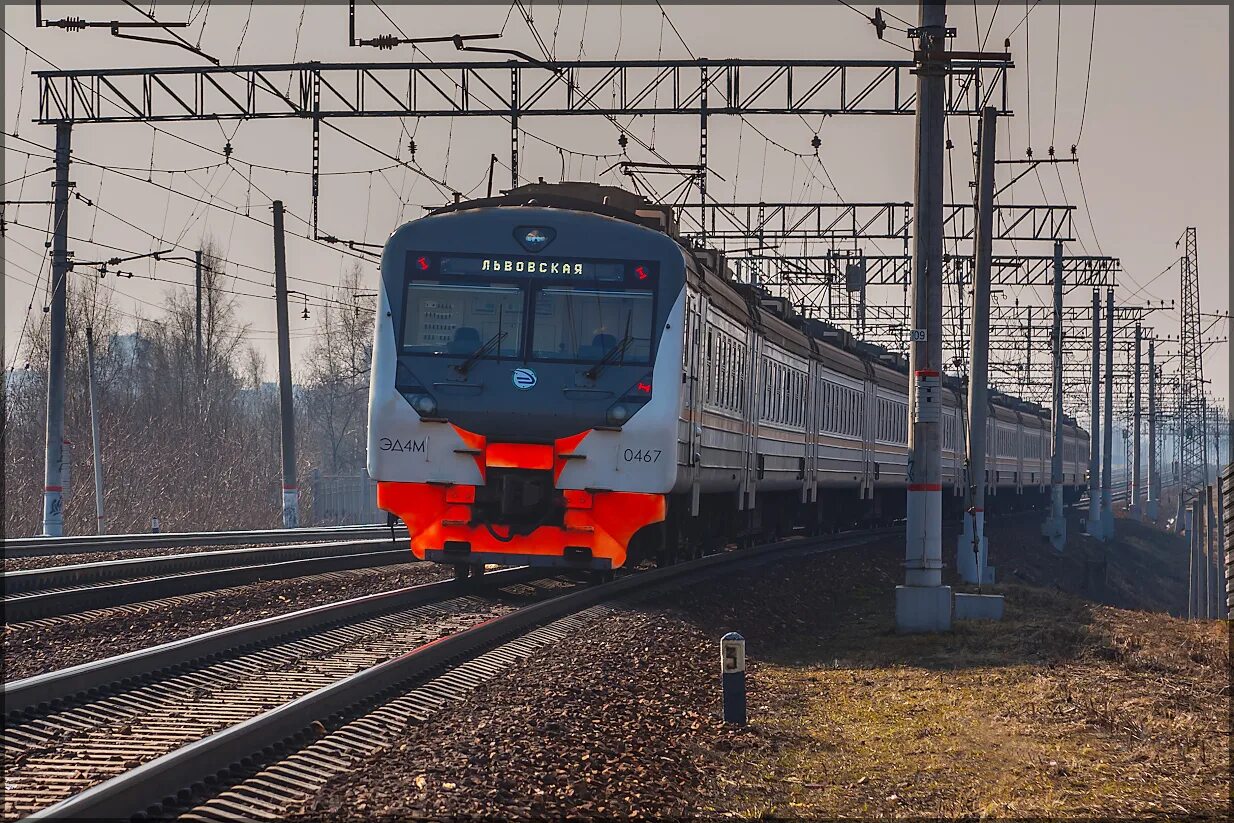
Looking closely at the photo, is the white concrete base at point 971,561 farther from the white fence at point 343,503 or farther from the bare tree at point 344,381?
the bare tree at point 344,381

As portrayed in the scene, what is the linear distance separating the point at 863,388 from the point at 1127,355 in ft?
150

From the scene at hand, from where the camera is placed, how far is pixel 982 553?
21.9 metres

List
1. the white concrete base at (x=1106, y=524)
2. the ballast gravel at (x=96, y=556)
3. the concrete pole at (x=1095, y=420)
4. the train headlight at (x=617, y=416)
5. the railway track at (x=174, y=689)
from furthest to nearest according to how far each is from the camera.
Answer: the white concrete base at (x=1106, y=524)
the concrete pole at (x=1095, y=420)
the ballast gravel at (x=96, y=556)
the train headlight at (x=617, y=416)
the railway track at (x=174, y=689)

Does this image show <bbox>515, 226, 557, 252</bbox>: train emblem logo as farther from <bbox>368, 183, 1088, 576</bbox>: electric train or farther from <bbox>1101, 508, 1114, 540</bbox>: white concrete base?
<bbox>1101, 508, 1114, 540</bbox>: white concrete base

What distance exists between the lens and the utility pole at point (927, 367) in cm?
1455

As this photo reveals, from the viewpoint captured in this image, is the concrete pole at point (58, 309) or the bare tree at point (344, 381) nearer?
the concrete pole at point (58, 309)

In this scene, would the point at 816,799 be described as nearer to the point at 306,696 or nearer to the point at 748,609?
the point at 306,696

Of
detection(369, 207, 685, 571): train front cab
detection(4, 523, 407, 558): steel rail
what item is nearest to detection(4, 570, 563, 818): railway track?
detection(369, 207, 685, 571): train front cab

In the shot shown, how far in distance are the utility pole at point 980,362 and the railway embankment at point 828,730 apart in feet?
20.9

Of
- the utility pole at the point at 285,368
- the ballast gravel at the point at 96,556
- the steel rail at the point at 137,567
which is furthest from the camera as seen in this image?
the utility pole at the point at 285,368

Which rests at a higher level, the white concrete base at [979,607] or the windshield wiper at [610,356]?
the windshield wiper at [610,356]

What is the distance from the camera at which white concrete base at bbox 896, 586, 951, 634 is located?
14508mm

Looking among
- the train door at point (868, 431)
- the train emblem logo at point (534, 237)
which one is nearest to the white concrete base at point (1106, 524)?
the train door at point (868, 431)

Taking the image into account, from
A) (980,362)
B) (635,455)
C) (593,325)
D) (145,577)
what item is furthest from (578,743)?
(980,362)
